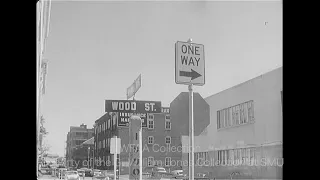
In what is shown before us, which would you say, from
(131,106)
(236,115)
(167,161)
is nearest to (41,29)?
(131,106)

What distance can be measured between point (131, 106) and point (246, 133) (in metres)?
7.96

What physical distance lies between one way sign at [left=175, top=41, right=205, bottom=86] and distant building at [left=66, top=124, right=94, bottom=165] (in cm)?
1314

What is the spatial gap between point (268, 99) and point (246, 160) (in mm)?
2514

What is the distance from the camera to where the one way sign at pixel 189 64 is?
3053 mm

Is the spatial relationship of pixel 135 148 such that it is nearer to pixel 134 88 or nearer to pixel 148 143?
pixel 134 88

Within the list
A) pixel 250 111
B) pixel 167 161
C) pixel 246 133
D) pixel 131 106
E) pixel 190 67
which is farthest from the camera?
pixel 167 161

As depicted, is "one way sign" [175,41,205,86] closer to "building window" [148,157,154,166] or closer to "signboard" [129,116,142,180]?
"signboard" [129,116,142,180]

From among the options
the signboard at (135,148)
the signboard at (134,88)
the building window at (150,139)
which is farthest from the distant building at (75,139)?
the signboard at (135,148)

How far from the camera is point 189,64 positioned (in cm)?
309

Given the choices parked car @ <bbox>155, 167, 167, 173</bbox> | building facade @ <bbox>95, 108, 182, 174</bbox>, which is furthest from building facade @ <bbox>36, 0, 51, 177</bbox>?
parked car @ <bbox>155, 167, 167, 173</bbox>
